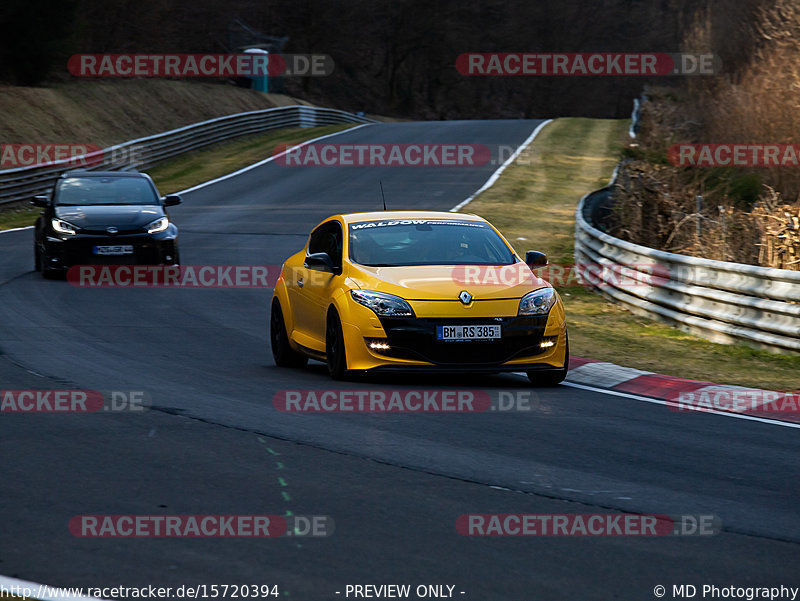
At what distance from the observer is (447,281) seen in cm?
1050

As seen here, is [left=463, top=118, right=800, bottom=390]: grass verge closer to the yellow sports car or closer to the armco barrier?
the armco barrier

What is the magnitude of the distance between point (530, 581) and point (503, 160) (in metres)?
38.8

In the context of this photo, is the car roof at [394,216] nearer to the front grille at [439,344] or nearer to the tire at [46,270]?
the front grille at [439,344]

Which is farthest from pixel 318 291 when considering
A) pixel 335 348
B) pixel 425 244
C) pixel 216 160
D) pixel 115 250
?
pixel 216 160

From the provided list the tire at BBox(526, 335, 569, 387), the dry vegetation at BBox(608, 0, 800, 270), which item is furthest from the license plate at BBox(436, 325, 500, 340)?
the dry vegetation at BBox(608, 0, 800, 270)

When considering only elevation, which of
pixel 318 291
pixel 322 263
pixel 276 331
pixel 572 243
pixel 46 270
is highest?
pixel 322 263

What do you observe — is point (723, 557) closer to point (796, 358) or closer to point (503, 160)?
point (796, 358)

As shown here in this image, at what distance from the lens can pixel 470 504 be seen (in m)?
6.41

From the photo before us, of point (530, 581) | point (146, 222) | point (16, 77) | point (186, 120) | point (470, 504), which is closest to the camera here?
point (530, 581)

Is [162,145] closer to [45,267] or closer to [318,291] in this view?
[45,267]

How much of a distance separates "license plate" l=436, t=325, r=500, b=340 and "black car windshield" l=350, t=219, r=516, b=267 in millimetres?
1153

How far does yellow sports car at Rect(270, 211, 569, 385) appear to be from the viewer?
10.1 metres

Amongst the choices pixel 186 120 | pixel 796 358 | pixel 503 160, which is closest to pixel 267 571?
pixel 796 358

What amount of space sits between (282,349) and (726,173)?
802 inches
